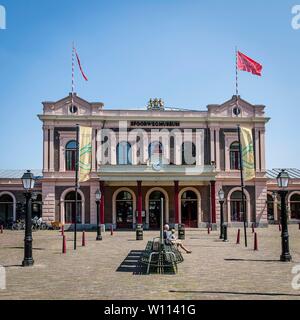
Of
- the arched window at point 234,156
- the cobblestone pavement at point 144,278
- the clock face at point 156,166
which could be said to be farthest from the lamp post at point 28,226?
the arched window at point 234,156

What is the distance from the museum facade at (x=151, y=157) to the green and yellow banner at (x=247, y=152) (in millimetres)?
9492

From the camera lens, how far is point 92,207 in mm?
33969

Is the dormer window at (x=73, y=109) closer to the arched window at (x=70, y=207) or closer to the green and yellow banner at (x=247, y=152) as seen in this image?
the arched window at (x=70, y=207)

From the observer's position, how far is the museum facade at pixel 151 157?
34.1m

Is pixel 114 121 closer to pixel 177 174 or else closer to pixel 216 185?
pixel 177 174

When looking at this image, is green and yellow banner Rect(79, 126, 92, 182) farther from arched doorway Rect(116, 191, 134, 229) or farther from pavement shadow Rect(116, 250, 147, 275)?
pavement shadow Rect(116, 250, 147, 275)

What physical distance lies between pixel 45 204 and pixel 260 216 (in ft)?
59.8

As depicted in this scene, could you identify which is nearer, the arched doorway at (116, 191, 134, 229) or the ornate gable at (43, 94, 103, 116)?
the arched doorway at (116, 191, 134, 229)

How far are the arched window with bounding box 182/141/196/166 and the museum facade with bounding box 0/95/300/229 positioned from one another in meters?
0.09

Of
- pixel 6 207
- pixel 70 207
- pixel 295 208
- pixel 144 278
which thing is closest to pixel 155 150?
pixel 70 207

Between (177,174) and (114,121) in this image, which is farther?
(114,121)

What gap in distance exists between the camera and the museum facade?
3412 centimetres

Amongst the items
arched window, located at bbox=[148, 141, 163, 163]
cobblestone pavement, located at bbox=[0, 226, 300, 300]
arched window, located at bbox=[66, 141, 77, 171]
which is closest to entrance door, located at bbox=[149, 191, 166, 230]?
arched window, located at bbox=[148, 141, 163, 163]
